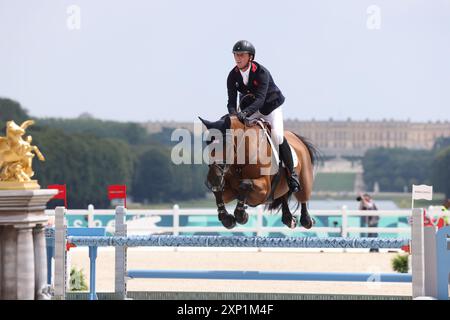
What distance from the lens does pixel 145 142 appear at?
115 m

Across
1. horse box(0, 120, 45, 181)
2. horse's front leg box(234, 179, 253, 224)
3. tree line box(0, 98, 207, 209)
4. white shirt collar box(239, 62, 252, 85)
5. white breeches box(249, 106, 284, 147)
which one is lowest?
tree line box(0, 98, 207, 209)

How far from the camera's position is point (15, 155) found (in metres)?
9.55

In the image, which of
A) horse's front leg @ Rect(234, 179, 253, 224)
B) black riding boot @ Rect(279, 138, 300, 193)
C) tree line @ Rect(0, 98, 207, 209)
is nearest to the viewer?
horse's front leg @ Rect(234, 179, 253, 224)

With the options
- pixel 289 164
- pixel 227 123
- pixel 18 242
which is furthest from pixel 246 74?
pixel 18 242

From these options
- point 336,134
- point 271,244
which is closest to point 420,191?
point 271,244

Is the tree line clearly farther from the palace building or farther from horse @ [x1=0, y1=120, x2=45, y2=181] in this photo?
horse @ [x1=0, y1=120, x2=45, y2=181]

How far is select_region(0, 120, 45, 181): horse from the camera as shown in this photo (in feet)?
31.1

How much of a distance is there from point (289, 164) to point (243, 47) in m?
1.18

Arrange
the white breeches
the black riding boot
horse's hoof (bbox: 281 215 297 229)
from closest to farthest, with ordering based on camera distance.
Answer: the white breeches, the black riding boot, horse's hoof (bbox: 281 215 297 229)

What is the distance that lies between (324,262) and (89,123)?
96.7m

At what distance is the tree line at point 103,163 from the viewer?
85562 millimetres

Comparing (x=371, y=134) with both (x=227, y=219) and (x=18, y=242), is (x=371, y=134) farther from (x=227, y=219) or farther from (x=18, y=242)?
(x=227, y=219)

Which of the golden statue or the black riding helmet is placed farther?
the golden statue

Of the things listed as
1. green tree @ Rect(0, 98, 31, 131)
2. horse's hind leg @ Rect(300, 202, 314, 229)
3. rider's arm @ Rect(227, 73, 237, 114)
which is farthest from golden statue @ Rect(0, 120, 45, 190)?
green tree @ Rect(0, 98, 31, 131)
